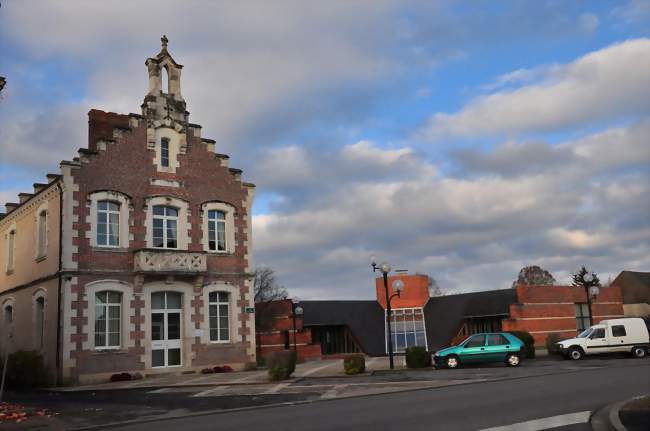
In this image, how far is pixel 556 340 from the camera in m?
34.1

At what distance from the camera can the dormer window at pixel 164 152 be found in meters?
30.1

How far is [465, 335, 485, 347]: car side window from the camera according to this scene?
26312 mm

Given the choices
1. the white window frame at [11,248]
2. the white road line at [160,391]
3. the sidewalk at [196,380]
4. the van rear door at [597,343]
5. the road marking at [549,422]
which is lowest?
the road marking at [549,422]

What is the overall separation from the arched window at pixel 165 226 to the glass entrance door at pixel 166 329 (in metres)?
2.28

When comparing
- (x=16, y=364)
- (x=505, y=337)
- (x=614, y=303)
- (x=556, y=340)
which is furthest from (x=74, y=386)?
(x=614, y=303)

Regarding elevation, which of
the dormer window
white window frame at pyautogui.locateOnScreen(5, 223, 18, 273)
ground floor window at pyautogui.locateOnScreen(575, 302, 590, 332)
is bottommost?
ground floor window at pyautogui.locateOnScreen(575, 302, 590, 332)

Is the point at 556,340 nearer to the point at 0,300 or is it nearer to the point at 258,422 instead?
the point at 258,422

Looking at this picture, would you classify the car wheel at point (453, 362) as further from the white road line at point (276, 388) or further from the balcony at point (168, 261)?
the balcony at point (168, 261)

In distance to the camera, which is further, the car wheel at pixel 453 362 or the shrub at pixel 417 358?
the shrub at pixel 417 358

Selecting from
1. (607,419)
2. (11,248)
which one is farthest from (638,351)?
(11,248)

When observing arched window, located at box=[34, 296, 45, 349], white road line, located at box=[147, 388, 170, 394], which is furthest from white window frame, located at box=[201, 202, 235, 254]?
white road line, located at box=[147, 388, 170, 394]

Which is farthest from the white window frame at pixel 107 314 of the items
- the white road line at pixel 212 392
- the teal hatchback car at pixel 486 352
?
the teal hatchback car at pixel 486 352

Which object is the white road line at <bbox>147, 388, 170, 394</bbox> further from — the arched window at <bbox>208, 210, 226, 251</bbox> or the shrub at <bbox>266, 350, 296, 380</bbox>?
the arched window at <bbox>208, 210, 226, 251</bbox>

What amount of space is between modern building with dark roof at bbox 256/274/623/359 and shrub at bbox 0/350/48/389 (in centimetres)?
1630
